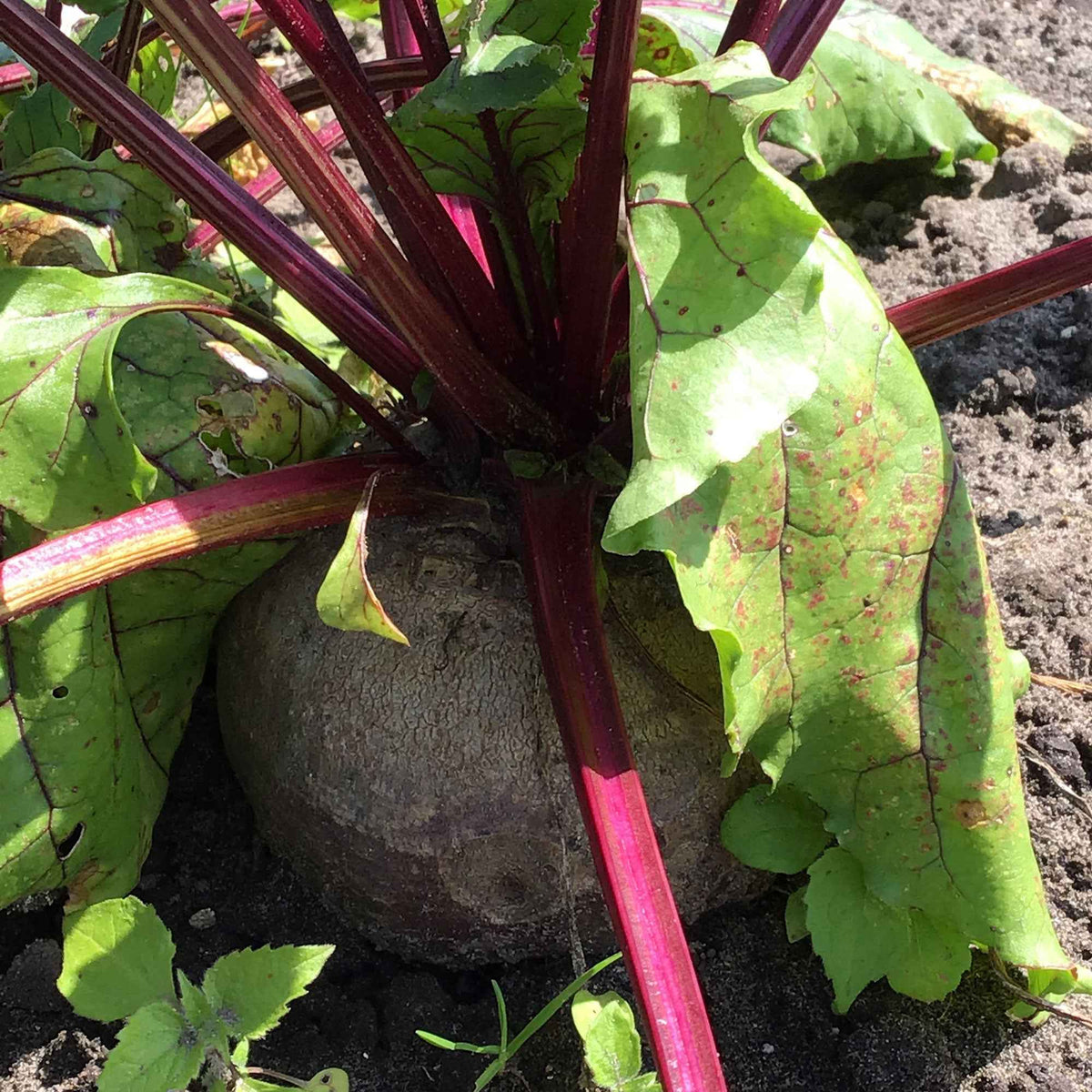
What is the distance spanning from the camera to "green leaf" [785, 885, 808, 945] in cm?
137

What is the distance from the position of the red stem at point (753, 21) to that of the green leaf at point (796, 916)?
0.95 metres

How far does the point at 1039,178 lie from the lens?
2.27 meters

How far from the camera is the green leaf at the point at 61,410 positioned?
3.78ft

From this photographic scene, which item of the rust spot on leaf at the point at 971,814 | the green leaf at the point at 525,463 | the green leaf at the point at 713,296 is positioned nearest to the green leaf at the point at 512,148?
Answer: the green leaf at the point at 713,296

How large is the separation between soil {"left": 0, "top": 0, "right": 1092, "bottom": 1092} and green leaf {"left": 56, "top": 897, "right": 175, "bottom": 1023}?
0.76 feet

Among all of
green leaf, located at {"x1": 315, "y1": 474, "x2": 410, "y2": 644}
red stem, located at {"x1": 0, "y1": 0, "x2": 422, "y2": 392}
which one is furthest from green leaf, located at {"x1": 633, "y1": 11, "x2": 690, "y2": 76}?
green leaf, located at {"x1": 315, "y1": 474, "x2": 410, "y2": 644}

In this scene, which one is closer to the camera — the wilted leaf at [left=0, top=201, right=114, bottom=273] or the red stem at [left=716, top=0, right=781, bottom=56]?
the red stem at [left=716, top=0, right=781, bottom=56]

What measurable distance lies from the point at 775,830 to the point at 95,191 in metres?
1.12

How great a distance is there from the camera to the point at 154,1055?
1113mm

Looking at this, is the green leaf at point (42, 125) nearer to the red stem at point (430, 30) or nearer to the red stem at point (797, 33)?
the red stem at point (430, 30)

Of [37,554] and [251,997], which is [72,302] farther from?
[251,997]

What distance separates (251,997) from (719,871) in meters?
0.56

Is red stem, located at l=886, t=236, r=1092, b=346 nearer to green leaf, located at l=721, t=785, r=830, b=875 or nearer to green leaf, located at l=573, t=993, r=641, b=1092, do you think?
green leaf, located at l=721, t=785, r=830, b=875

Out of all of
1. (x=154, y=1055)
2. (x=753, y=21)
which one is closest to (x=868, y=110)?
(x=753, y=21)
